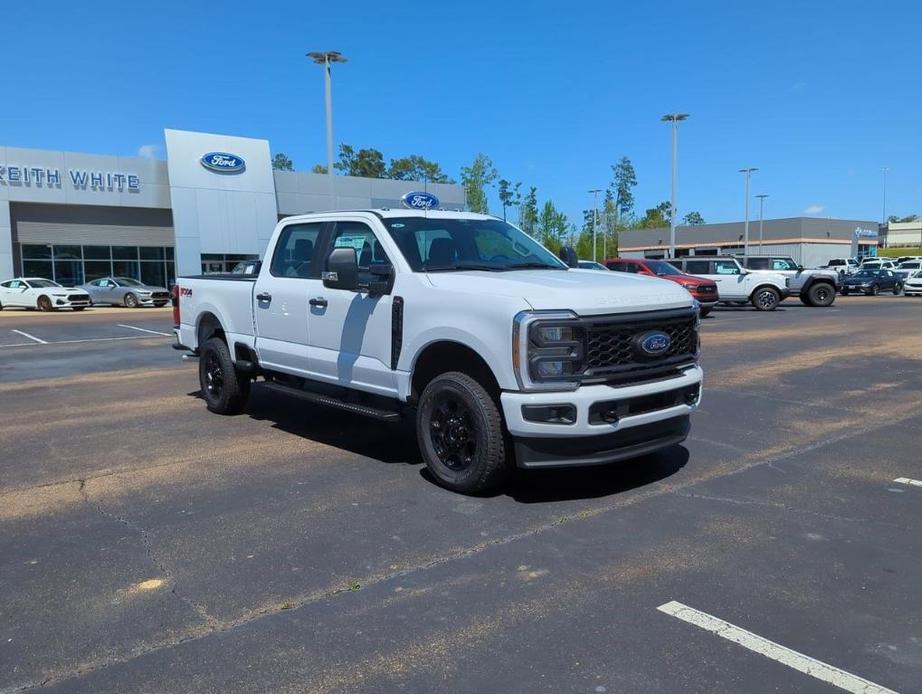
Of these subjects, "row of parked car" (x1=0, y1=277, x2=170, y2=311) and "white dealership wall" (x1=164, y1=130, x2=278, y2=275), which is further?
"white dealership wall" (x1=164, y1=130, x2=278, y2=275)

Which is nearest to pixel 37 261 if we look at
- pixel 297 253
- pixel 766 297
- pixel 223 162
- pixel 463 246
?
pixel 223 162

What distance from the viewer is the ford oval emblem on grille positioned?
5172 millimetres

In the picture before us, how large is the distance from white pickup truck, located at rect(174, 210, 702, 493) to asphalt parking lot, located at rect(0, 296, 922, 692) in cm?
49

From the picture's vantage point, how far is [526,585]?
3941mm

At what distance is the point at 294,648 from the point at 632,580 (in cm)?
178

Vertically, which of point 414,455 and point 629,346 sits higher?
point 629,346

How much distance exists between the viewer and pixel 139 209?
38.3 metres

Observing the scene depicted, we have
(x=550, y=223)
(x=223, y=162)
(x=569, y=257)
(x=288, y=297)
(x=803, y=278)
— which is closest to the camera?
(x=288, y=297)

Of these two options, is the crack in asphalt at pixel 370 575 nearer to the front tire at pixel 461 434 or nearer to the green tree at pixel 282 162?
the front tire at pixel 461 434

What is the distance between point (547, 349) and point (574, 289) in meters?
0.50

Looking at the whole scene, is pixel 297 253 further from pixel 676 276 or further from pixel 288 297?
pixel 676 276

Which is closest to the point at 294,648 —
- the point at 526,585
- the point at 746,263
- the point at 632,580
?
the point at 526,585

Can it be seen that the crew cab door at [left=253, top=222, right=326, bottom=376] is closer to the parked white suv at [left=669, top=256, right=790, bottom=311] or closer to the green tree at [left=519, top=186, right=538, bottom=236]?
the parked white suv at [left=669, top=256, right=790, bottom=311]

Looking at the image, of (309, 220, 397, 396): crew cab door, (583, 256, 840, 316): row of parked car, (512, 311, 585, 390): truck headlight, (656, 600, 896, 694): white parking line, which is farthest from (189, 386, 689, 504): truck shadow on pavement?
(583, 256, 840, 316): row of parked car
